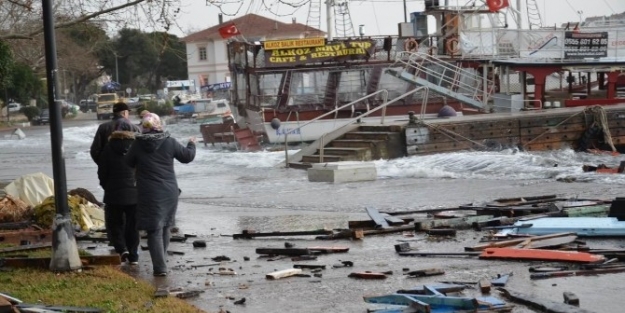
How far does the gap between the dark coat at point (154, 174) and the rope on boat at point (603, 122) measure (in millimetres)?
23105

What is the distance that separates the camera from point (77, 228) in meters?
14.5

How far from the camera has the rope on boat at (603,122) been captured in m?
31.2

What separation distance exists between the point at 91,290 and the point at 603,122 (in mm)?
24739

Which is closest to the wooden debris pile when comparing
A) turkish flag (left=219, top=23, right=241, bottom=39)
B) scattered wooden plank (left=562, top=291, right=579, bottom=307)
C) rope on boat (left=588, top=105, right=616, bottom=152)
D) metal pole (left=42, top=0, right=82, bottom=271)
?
metal pole (left=42, top=0, right=82, bottom=271)

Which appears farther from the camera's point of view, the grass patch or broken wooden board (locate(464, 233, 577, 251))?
broken wooden board (locate(464, 233, 577, 251))

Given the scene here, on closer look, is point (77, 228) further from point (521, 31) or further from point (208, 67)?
point (208, 67)

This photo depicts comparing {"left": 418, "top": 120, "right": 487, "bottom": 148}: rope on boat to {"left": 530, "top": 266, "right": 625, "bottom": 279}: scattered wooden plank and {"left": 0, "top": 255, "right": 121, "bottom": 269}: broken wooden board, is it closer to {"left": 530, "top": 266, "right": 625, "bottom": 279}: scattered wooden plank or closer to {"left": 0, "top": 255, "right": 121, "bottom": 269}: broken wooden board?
{"left": 0, "top": 255, "right": 121, "bottom": 269}: broken wooden board

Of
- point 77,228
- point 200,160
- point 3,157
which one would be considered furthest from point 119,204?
point 3,157

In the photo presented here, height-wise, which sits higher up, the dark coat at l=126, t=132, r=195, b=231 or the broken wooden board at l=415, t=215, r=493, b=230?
the dark coat at l=126, t=132, r=195, b=231

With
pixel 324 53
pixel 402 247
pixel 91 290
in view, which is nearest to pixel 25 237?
pixel 91 290

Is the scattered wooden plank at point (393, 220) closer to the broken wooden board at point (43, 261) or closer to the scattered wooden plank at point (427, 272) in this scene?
the scattered wooden plank at point (427, 272)

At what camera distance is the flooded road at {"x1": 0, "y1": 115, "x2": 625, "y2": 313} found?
9.15 m

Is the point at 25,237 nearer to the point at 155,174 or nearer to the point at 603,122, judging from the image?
the point at 155,174

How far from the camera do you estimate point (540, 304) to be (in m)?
8.08
